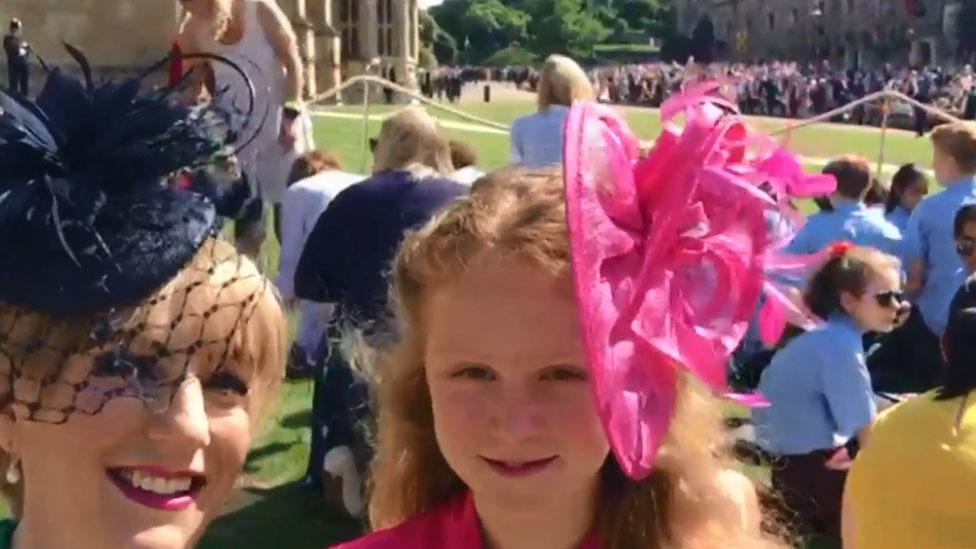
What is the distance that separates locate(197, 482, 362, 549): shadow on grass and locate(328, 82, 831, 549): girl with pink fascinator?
10.7 ft

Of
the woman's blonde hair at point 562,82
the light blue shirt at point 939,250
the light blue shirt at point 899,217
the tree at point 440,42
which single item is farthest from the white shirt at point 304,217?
the tree at point 440,42

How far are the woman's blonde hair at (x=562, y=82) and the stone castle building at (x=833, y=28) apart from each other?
8566 cm

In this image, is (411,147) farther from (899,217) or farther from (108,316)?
(899,217)

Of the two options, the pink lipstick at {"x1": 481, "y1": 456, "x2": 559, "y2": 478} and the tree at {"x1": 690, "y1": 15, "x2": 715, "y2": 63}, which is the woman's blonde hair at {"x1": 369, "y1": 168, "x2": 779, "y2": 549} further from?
the tree at {"x1": 690, "y1": 15, "x2": 715, "y2": 63}

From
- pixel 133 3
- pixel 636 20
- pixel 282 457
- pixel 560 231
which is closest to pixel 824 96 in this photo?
pixel 133 3

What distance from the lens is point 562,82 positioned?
782cm

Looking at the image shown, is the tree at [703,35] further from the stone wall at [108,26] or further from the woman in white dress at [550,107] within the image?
the woman in white dress at [550,107]

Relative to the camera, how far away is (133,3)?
12.9 meters

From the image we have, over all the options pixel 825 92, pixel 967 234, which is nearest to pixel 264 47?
pixel 967 234

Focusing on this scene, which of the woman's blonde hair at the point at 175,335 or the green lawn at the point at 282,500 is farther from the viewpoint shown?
the green lawn at the point at 282,500

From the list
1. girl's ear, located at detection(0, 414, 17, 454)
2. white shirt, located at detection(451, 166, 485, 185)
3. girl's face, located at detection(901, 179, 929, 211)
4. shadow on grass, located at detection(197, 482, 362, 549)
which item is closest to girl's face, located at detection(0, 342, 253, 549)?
girl's ear, located at detection(0, 414, 17, 454)

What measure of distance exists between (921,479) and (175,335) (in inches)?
93.7

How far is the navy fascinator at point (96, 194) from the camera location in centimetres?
182

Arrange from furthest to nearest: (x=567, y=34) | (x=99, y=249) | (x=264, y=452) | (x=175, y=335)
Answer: (x=567, y=34) < (x=264, y=452) < (x=175, y=335) < (x=99, y=249)
